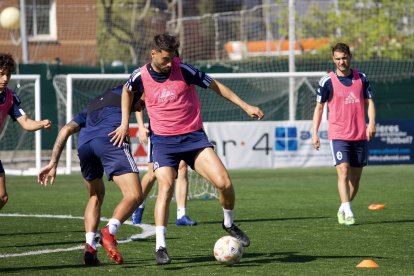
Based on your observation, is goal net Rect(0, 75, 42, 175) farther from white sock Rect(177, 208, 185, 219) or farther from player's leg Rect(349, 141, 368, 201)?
player's leg Rect(349, 141, 368, 201)

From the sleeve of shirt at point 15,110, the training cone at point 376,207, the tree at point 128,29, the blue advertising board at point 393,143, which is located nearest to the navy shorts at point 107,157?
the sleeve of shirt at point 15,110

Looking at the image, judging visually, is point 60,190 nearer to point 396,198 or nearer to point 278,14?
point 396,198

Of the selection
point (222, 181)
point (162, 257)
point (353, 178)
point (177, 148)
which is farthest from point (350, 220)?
point (162, 257)

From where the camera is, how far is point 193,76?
29.0ft

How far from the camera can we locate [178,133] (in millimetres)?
8859

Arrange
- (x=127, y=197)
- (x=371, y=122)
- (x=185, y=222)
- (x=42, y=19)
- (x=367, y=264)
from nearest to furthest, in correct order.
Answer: (x=367, y=264) → (x=127, y=197) → (x=185, y=222) → (x=371, y=122) → (x=42, y=19)

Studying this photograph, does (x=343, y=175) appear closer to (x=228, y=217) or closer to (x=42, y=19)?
(x=228, y=217)

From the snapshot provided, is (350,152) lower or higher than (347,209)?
higher

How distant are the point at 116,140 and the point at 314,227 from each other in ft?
11.9

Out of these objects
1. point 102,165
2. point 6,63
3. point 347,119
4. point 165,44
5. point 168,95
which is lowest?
point 102,165

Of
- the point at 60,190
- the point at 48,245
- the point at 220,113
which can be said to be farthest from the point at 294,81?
the point at 48,245

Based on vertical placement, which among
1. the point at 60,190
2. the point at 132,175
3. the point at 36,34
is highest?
the point at 36,34

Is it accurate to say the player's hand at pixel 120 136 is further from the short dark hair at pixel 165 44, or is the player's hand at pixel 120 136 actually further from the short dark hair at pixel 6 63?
the short dark hair at pixel 6 63

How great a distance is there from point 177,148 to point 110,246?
3.75ft
